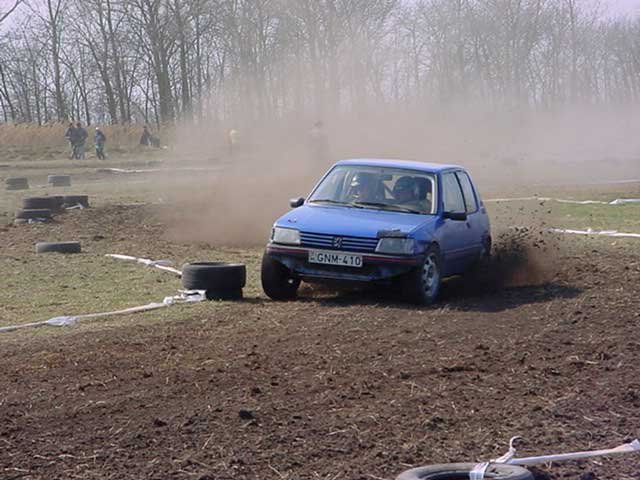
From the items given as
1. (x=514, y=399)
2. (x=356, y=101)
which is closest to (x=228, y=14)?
(x=356, y=101)

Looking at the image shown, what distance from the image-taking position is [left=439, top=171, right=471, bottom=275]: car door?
12430 millimetres

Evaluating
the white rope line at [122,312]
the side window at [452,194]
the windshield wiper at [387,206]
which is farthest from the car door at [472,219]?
the white rope line at [122,312]

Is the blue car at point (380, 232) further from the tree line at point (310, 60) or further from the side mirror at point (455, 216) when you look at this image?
the tree line at point (310, 60)

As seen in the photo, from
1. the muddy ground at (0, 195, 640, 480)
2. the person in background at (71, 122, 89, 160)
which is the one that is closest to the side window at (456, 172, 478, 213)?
the muddy ground at (0, 195, 640, 480)

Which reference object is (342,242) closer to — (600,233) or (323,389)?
(323,389)

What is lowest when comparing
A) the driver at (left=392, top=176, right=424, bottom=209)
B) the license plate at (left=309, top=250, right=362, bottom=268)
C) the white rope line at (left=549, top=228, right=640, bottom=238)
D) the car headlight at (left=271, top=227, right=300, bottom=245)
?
the white rope line at (left=549, top=228, right=640, bottom=238)

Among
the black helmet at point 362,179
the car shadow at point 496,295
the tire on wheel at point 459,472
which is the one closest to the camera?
the tire on wheel at point 459,472

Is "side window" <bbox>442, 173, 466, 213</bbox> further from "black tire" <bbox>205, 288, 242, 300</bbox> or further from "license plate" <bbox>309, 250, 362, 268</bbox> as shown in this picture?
"black tire" <bbox>205, 288, 242, 300</bbox>

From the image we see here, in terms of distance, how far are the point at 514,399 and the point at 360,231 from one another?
444 cm

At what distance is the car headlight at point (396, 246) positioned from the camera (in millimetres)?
11508

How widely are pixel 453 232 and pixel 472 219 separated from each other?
2.69 feet

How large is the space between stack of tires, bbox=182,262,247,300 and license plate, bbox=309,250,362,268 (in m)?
1.01

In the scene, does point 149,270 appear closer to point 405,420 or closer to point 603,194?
point 405,420

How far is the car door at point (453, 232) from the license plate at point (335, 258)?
1233mm
